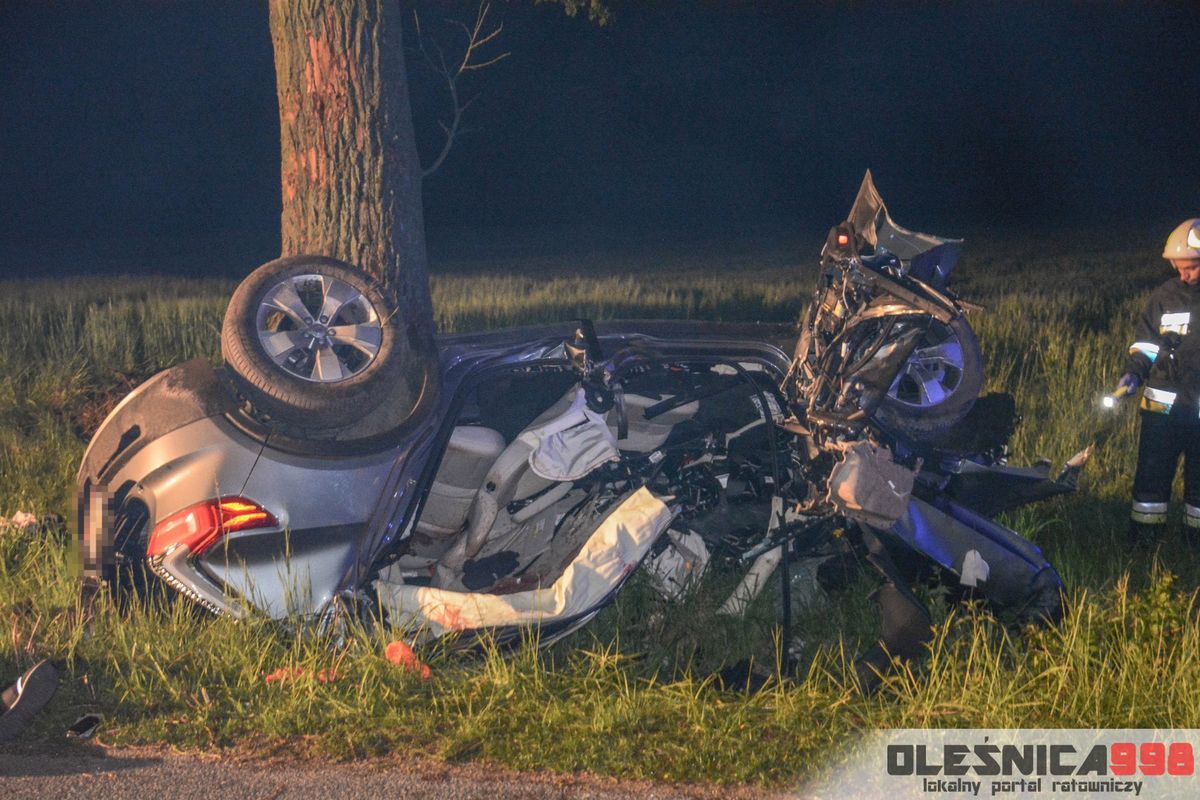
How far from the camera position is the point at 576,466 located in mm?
5074

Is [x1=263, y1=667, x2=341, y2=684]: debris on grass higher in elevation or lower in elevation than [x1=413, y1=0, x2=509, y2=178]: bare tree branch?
lower

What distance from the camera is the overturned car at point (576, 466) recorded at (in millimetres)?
4668

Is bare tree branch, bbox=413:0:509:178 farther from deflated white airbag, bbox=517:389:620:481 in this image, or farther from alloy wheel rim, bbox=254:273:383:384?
deflated white airbag, bbox=517:389:620:481

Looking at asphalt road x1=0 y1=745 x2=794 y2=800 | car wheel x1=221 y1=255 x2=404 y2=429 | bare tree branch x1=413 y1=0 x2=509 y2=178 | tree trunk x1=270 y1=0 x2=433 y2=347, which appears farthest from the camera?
bare tree branch x1=413 y1=0 x2=509 y2=178

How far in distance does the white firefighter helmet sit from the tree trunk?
4367 mm

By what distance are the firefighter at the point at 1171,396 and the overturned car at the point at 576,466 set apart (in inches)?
61.1

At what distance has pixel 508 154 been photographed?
70438mm

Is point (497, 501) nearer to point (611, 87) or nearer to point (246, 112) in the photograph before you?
point (246, 112)

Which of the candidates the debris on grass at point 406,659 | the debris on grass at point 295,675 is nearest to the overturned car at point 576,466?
the debris on grass at point 406,659

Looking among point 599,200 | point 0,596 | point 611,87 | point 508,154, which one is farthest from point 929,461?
point 611,87

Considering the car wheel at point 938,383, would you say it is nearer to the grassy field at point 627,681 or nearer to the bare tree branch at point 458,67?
the grassy field at point 627,681

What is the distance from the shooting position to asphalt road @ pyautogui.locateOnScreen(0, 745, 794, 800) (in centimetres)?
385

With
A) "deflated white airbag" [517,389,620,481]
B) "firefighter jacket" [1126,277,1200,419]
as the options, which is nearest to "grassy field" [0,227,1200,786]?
"deflated white airbag" [517,389,620,481]

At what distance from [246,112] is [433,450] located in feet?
223
